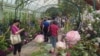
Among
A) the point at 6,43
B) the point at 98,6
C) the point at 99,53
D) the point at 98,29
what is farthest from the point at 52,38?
the point at 99,53

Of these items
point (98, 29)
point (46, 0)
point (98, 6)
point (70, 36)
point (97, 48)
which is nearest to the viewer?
point (70, 36)

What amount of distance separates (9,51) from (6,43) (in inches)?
30.2

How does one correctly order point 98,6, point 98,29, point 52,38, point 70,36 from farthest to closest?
point 52,38, point 98,6, point 98,29, point 70,36

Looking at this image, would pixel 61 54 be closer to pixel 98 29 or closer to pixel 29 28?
pixel 98 29

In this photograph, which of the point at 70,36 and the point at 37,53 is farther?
the point at 37,53

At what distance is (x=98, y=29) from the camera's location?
4676mm

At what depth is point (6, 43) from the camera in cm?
1142

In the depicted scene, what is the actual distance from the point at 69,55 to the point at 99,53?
3.18 ft

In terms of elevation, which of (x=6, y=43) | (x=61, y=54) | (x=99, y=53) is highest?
(x=61, y=54)

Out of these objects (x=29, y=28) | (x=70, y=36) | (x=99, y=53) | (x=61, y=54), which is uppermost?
(x=70, y=36)

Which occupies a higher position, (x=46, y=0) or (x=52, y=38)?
(x=52, y=38)

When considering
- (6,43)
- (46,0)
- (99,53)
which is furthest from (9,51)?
(46,0)

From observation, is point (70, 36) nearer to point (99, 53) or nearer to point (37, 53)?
point (37, 53)

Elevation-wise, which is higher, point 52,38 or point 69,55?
point 69,55
